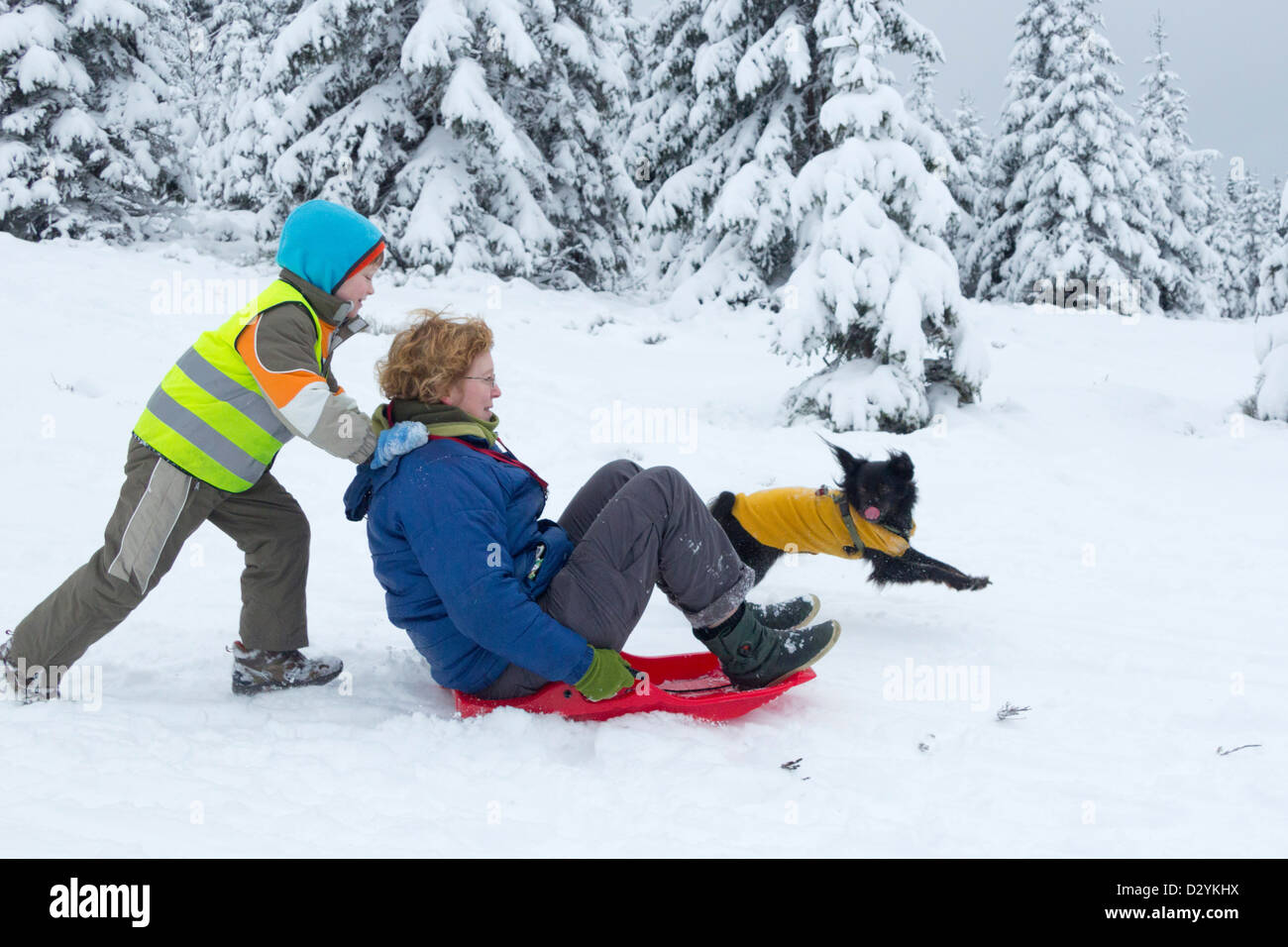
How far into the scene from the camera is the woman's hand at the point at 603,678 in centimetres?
241

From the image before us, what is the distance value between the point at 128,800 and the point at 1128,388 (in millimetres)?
8695

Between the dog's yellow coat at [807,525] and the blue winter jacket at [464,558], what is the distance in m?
1.63

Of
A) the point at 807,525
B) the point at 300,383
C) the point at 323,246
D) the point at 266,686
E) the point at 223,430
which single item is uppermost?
the point at 323,246

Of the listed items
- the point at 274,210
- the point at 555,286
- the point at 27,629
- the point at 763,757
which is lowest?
the point at 763,757

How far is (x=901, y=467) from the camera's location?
12.4ft

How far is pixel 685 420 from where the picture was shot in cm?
707

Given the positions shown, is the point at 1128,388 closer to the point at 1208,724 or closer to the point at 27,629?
the point at 1208,724

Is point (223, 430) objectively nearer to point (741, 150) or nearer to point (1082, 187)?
point (741, 150)

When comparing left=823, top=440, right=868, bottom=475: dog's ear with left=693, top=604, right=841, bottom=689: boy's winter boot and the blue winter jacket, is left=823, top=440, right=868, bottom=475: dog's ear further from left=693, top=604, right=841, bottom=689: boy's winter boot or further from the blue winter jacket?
the blue winter jacket

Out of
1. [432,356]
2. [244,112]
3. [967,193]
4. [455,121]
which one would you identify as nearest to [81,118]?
[244,112]

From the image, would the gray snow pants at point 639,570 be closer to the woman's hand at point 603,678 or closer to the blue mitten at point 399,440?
the woman's hand at point 603,678

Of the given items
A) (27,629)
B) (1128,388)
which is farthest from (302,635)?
(1128,388)

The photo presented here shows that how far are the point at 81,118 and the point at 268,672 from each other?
41.4ft
